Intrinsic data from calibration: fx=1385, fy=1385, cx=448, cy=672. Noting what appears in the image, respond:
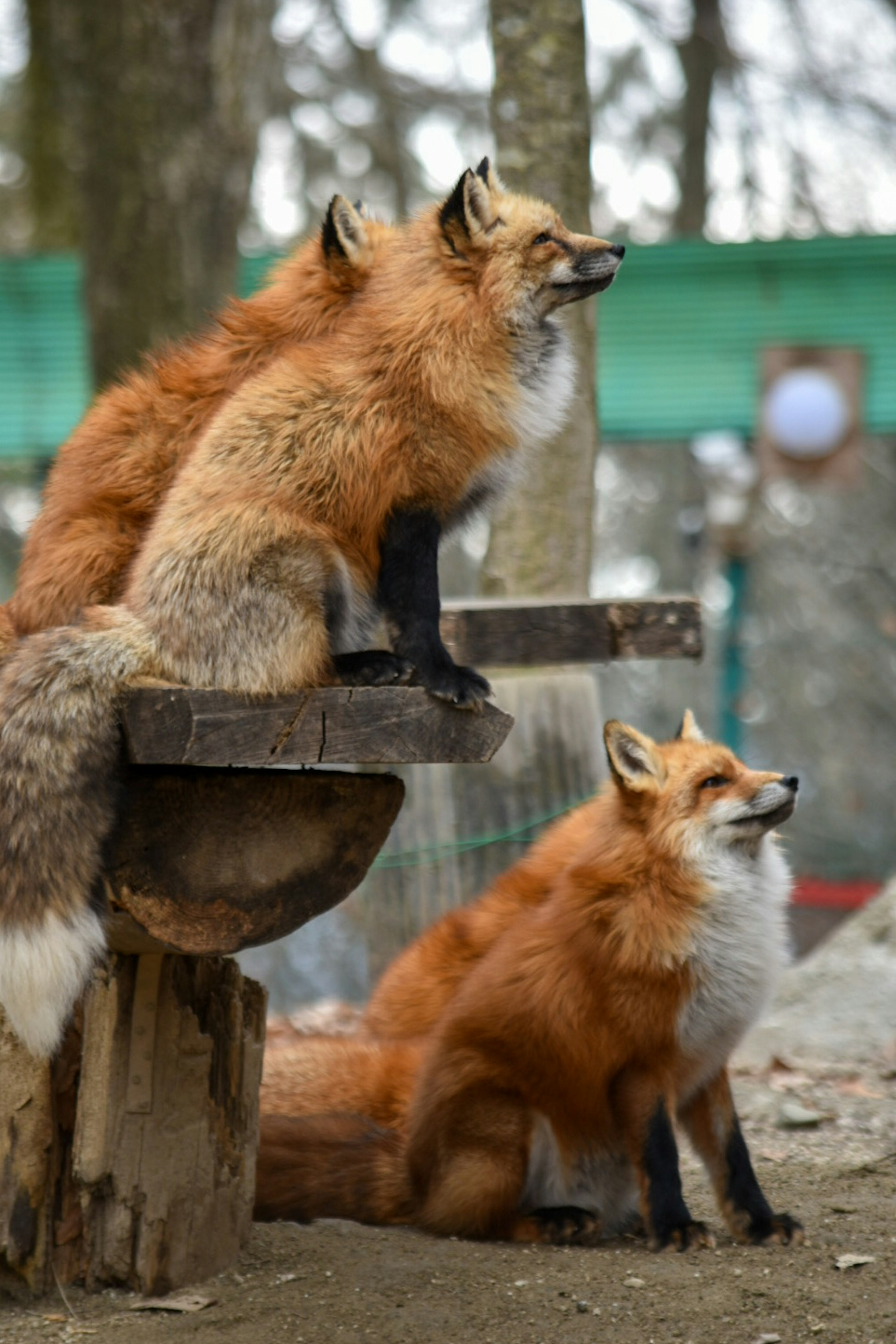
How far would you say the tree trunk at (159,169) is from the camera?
25.4 feet

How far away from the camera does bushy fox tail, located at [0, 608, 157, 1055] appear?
2.71m

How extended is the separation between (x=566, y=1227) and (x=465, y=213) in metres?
2.67

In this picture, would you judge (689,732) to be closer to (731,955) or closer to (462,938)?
(731,955)

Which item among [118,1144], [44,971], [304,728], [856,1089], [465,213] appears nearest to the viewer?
[44,971]

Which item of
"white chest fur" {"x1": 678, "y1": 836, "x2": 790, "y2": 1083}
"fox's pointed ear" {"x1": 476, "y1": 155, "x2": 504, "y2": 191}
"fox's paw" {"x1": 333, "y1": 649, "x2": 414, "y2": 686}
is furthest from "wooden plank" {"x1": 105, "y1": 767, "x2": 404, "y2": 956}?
"fox's pointed ear" {"x1": 476, "y1": 155, "x2": 504, "y2": 191}

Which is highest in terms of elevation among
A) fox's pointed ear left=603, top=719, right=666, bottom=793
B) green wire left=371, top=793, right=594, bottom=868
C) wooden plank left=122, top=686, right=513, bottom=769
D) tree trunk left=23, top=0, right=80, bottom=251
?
tree trunk left=23, top=0, right=80, bottom=251

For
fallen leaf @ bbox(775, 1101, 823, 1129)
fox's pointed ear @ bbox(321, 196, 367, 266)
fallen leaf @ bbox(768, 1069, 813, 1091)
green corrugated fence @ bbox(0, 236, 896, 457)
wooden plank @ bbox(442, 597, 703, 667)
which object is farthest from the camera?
green corrugated fence @ bbox(0, 236, 896, 457)

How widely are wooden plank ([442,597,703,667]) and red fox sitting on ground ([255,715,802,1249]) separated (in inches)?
18.3

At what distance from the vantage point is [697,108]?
13.1 m

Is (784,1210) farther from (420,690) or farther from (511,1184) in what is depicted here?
(420,690)

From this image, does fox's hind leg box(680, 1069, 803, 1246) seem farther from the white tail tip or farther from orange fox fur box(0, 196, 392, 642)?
orange fox fur box(0, 196, 392, 642)

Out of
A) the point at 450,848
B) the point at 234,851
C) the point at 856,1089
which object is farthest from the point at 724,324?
the point at 234,851

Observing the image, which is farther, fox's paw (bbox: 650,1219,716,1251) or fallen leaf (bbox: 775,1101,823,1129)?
fallen leaf (bbox: 775,1101,823,1129)

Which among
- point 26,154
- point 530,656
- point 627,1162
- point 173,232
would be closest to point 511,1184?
point 627,1162
